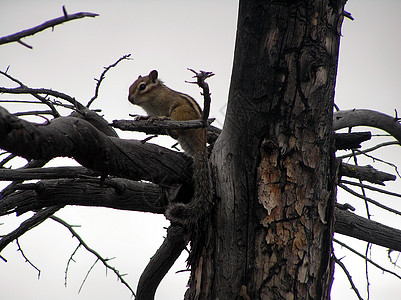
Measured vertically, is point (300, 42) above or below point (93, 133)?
above

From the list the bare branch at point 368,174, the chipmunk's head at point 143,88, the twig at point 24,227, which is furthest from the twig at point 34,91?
the bare branch at point 368,174

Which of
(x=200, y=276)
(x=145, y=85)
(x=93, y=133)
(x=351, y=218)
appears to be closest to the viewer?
(x=93, y=133)

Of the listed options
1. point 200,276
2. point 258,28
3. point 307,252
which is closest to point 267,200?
point 307,252

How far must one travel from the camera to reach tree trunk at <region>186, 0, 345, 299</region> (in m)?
2.38

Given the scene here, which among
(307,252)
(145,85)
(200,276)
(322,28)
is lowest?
(200,276)

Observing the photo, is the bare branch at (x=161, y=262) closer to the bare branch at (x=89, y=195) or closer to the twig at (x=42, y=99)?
the bare branch at (x=89, y=195)

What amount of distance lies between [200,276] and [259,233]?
0.40 metres

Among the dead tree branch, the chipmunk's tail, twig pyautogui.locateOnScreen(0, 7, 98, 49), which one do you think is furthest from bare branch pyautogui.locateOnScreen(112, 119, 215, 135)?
twig pyautogui.locateOnScreen(0, 7, 98, 49)

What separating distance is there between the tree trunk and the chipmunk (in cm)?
13

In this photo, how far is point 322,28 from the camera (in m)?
2.42

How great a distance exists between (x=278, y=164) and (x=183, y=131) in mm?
1072

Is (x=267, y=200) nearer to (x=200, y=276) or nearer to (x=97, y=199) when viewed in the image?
(x=200, y=276)

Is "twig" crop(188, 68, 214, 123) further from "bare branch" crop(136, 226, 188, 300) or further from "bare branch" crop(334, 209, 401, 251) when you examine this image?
"bare branch" crop(334, 209, 401, 251)

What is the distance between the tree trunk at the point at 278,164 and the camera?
238 cm
